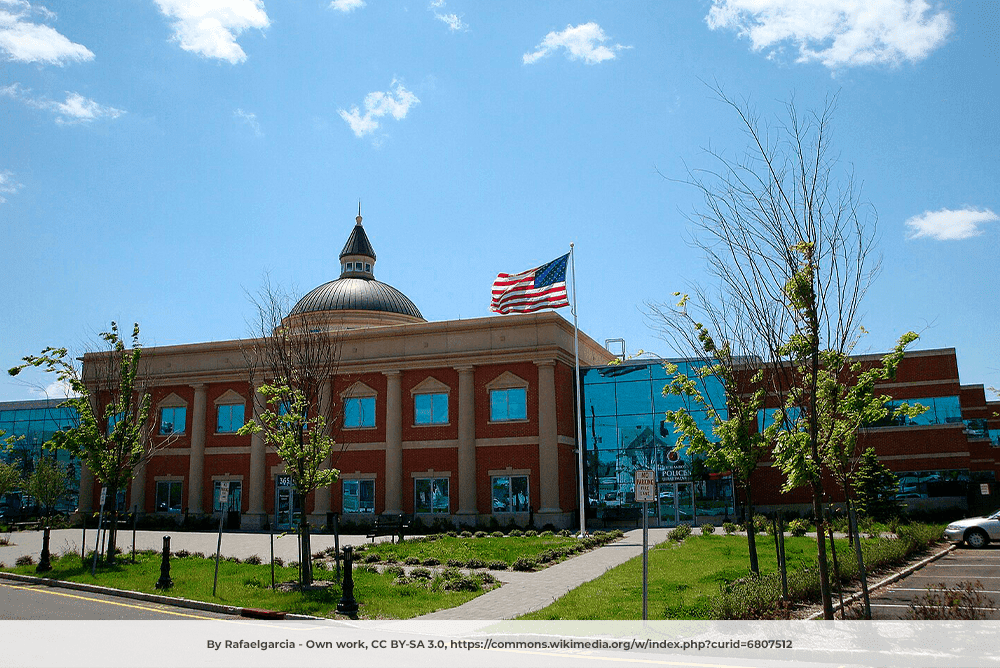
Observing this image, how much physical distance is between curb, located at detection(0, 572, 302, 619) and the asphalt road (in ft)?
0.56

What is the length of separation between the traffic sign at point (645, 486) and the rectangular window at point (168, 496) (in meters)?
37.7

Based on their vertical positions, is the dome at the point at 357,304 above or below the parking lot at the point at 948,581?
above

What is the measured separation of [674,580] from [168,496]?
118 feet

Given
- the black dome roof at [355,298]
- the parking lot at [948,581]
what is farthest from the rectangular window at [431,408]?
the parking lot at [948,581]

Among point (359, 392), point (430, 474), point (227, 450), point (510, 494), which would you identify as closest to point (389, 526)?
point (430, 474)

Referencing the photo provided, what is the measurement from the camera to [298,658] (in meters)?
10.1

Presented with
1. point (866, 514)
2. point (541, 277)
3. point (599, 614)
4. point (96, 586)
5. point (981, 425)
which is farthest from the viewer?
point (981, 425)

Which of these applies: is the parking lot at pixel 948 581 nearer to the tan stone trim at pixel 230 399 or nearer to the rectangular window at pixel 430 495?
the rectangular window at pixel 430 495

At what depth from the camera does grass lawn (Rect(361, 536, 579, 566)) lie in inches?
913

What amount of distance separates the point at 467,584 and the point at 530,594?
5.73 feet

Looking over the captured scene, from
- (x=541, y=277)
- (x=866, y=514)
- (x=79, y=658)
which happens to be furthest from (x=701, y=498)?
(x=79, y=658)

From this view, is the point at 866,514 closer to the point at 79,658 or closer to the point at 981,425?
the point at 79,658

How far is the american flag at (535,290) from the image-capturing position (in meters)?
33.6

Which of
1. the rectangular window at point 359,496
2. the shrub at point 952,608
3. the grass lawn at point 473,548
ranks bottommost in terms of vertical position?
the grass lawn at point 473,548
